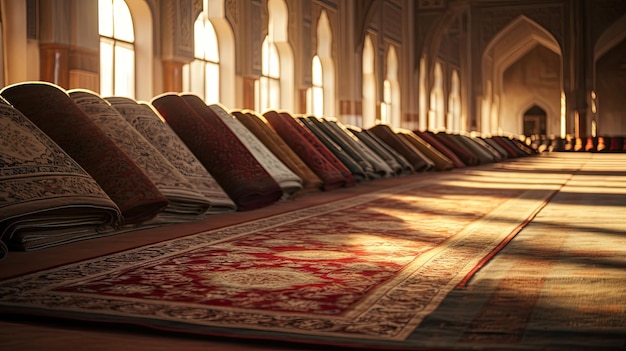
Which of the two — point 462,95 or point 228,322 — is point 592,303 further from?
point 462,95

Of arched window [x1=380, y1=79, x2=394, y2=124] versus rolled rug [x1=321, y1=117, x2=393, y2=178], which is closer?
rolled rug [x1=321, y1=117, x2=393, y2=178]

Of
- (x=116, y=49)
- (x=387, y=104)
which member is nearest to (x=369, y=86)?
(x=387, y=104)

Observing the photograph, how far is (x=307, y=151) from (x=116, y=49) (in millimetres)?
2979

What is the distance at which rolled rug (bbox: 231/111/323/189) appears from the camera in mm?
6688

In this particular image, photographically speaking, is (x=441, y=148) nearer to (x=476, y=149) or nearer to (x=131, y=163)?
(x=476, y=149)

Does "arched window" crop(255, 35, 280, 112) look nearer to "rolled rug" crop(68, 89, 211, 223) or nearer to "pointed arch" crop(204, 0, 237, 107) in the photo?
"pointed arch" crop(204, 0, 237, 107)

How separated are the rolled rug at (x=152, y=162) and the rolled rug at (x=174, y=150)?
0.74 feet

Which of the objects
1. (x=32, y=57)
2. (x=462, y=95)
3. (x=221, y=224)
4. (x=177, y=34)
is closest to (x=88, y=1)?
(x=32, y=57)

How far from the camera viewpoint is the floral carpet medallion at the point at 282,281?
2059 mm

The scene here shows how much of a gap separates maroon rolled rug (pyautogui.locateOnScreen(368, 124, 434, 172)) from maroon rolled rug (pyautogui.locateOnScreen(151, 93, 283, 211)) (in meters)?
4.89

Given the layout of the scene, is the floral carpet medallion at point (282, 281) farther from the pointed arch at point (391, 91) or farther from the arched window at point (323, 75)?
the pointed arch at point (391, 91)

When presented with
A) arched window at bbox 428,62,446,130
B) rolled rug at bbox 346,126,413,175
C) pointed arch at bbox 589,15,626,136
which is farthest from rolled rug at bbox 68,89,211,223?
pointed arch at bbox 589,15,626,136

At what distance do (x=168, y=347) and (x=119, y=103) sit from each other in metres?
3.38

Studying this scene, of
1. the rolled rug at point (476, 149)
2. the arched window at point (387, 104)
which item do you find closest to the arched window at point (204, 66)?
the rolled rug at point (476, 149)
